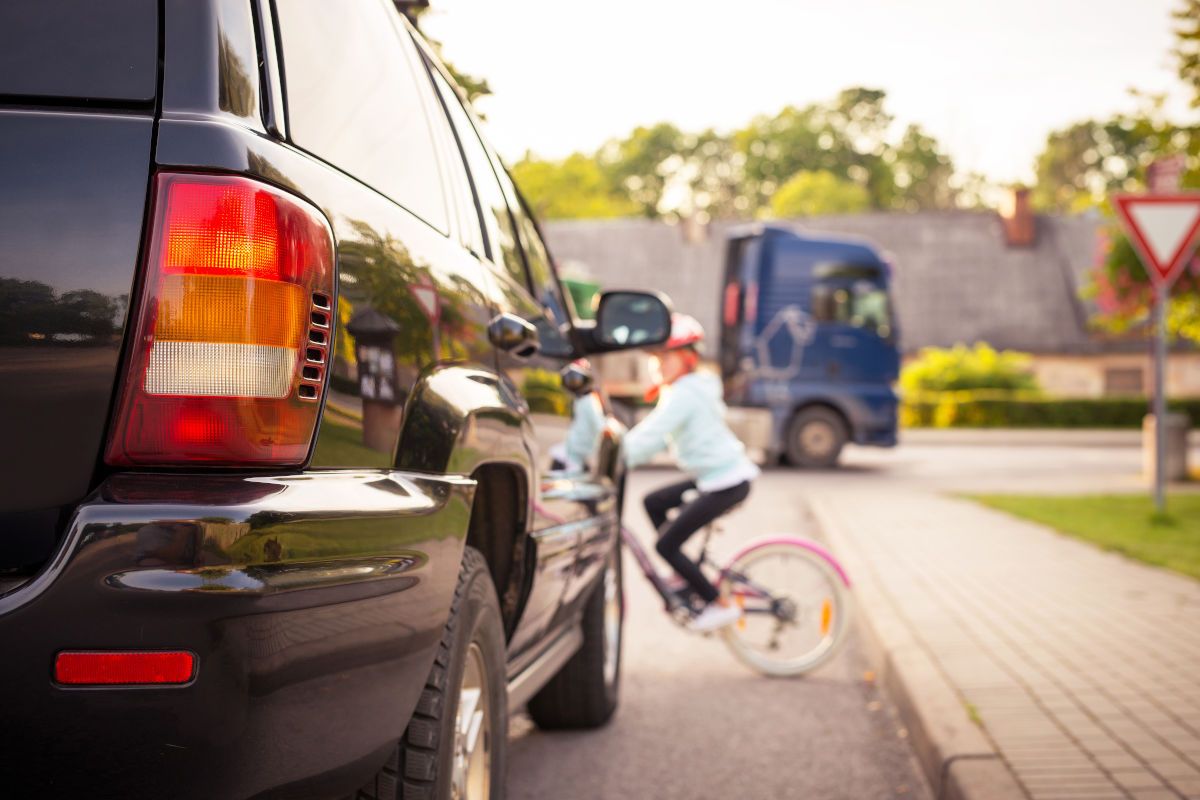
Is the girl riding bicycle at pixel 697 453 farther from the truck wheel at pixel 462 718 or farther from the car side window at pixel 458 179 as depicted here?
the truck wheel at pixel 462 718

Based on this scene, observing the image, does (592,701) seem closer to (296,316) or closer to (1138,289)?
(296,316)

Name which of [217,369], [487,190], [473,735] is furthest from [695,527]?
[217,369]

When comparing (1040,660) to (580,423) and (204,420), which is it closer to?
(580,423)

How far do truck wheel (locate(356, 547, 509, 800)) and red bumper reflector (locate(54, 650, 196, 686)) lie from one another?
2.47 feet

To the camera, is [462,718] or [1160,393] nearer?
[462,718]

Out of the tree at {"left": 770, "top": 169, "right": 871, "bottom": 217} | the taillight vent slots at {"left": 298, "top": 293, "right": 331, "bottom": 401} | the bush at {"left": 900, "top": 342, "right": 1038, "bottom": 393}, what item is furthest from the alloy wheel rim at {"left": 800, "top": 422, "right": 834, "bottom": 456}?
the tree at {"left": 770, "top": 169, "right": 871, "bottom": 217}

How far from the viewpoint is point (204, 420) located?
200 cm

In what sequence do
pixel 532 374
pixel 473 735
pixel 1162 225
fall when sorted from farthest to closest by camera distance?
1. pixel 1162 225
2. pixel 532 374
3. pixel 473 735

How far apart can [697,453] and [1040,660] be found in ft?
5.73

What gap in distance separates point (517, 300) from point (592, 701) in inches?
85.6

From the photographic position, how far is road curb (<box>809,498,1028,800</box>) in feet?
14.0

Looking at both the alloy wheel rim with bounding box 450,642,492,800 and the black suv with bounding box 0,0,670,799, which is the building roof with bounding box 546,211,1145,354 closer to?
the alloy wheel rim with bounding box 450,642,492,800

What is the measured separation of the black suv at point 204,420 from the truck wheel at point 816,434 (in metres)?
20.1

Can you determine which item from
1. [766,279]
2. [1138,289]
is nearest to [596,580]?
[1138,289]
